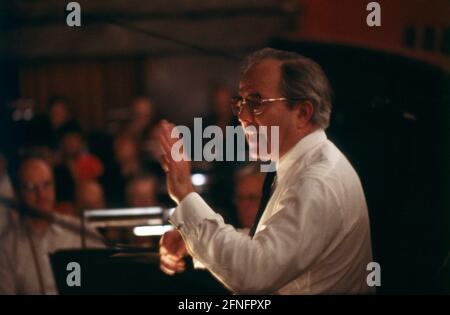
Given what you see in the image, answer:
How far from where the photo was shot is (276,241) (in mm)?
2139

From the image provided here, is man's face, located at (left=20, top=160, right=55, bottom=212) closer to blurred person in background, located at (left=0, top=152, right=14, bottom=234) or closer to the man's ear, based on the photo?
blurred person in background, located at (left=0, top=152, right=14, bottom=234)

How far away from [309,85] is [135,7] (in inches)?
319

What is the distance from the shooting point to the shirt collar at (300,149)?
7.78ft

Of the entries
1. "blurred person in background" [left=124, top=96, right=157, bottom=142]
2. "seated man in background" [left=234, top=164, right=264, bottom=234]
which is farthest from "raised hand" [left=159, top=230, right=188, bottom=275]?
"blurred person in background" [left=124, top=96, right=157, bottom=142]

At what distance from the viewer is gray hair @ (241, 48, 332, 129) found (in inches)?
93.0

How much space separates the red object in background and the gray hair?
13.1 ft

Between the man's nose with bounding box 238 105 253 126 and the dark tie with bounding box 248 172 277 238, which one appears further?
the dark tie with bounding box 248 172 277 238

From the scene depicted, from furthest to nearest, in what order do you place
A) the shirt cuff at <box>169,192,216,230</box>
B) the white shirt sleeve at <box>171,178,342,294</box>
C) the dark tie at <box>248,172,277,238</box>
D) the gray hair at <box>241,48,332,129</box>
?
1. the dark tie at <box>248,172,277,238</box>
2. the gray hair at <box>241,48,332,129</box>
3. the shirt cuff at <box>169,192,216,230</box>
4. the white shirt sleeve at <box>171,178,342,294</box>

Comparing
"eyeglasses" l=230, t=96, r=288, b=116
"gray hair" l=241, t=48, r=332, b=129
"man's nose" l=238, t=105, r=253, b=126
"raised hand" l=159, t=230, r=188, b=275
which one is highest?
"gray hair" l=241, t=48, r=332, b=129

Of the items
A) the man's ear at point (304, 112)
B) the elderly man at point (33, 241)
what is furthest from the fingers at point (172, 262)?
the elderly man at point (33, 241)

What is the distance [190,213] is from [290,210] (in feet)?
0.93

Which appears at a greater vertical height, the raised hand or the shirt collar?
the shirt collar

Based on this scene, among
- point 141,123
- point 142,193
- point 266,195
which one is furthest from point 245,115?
point 141,123
